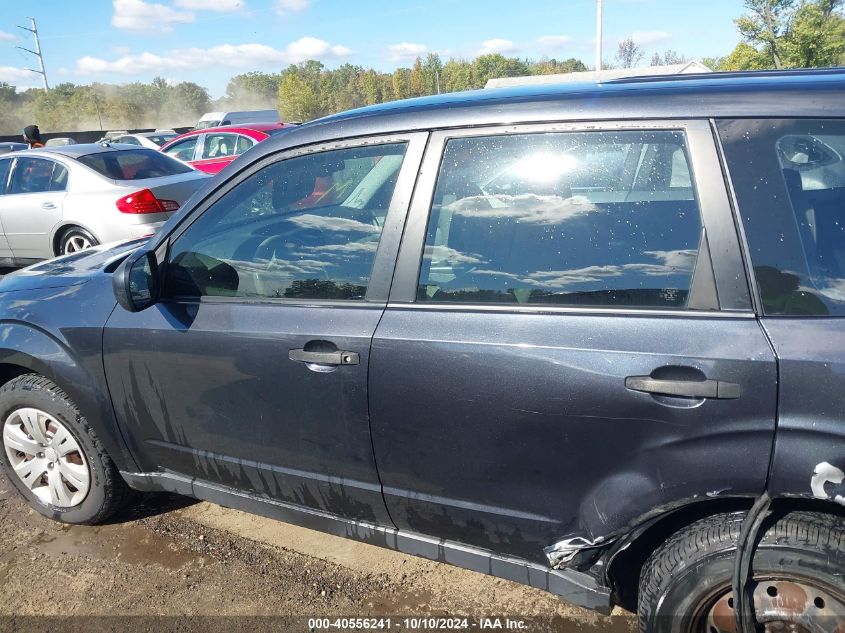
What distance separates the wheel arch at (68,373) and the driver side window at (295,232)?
0.57 metres

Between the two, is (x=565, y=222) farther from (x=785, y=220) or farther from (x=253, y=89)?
(x=253, y=89)

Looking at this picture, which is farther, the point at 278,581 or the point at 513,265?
the point at 278,581

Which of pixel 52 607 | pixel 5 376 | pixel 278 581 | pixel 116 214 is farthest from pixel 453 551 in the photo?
pixel 116 214

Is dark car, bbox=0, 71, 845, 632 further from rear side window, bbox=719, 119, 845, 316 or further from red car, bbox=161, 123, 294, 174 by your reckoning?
red car, bbox=161, 123, 294, 174

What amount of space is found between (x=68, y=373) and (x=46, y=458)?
0.59 m

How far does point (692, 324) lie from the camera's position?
1.76 m

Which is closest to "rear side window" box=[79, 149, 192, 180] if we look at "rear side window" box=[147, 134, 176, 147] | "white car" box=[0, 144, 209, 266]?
"white car" box=[0, 144, 209, 266]

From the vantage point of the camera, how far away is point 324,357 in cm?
216

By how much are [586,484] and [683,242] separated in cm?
75

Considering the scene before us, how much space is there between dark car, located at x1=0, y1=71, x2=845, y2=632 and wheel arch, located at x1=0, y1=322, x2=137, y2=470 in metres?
0.03

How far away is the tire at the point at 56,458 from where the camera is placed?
2877 mm

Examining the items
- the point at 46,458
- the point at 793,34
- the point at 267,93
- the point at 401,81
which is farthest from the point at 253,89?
the point at 46,458

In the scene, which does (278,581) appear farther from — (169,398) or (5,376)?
(5,376)

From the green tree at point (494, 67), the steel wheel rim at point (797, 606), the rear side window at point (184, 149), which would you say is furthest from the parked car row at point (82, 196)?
the green tree at point (494, 67)
